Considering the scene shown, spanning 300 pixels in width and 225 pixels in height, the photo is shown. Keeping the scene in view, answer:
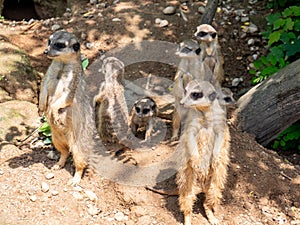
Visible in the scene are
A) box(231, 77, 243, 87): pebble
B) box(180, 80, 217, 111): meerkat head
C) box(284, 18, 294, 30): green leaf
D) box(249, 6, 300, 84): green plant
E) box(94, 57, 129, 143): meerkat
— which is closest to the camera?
box(180, 80, 217, 111): meerkat head

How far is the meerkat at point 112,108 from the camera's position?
17.8ft

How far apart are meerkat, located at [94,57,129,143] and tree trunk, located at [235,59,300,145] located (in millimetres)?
1359

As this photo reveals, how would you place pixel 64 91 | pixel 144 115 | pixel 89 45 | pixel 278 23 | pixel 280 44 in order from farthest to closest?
1. pixel 89 45
2. pixel 280 44
3. pixel 278 23
4. pixel 144 115
5. pixel 64 91

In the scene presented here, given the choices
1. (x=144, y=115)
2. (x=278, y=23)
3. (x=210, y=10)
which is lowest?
(x=144, y=115)

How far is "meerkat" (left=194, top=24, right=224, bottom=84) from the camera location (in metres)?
6.00

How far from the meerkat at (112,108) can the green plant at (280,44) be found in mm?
1872

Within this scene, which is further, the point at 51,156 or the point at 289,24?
Result: the point at 289,24

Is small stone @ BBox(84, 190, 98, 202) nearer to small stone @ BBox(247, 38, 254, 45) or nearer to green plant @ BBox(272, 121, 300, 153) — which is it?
green plant @ BBox(272, 121, 300, 153)

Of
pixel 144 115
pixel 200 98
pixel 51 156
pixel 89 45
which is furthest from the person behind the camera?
pixel 89 45

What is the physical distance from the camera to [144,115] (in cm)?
556

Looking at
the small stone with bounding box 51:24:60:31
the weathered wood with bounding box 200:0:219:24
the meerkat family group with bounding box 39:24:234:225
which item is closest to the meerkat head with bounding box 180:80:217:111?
the meerkat family group with bounding box 39:24:234:225

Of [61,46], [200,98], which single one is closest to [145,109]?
[61,46]

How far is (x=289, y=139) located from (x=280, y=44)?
63.3 inches

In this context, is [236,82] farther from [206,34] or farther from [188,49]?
[188,49]
